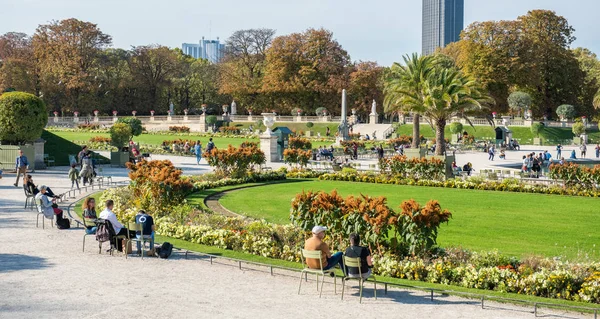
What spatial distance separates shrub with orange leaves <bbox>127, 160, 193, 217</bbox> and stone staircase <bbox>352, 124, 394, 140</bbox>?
168ft

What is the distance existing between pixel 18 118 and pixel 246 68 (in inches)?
2446

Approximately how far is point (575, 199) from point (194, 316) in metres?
19.2

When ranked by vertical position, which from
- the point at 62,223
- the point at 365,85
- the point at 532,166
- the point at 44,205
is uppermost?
the point at 365,85

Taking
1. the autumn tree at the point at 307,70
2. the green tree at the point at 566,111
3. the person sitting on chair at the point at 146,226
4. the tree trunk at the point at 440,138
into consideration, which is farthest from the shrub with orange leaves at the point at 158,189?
the autumn tree at the point at 307,70

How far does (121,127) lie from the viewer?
126 ft

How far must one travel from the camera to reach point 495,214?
21.2 meters

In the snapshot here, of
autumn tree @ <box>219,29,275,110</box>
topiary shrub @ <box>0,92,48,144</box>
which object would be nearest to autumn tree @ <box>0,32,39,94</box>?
autumn tree @ <box>219,29,275,110</box>

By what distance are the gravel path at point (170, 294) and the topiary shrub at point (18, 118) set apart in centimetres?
1957

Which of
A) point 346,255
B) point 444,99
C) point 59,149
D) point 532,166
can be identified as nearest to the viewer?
point 346,255

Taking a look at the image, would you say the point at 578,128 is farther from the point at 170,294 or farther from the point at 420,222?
the point at 170,294

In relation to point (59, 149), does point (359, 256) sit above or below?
below

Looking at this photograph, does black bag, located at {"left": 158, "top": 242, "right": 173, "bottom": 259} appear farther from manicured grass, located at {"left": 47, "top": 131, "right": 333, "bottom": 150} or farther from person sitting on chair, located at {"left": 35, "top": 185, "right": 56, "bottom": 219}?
manicured grass, located at {"left": 47, "top": 131, "right": 333, "bottom": 150}

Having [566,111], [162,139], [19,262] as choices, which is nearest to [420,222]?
[19,262]

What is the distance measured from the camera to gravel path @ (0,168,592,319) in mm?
10406
